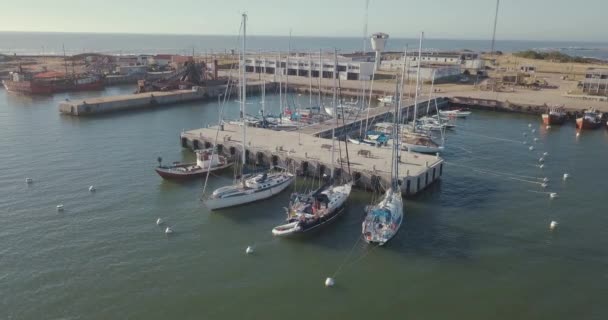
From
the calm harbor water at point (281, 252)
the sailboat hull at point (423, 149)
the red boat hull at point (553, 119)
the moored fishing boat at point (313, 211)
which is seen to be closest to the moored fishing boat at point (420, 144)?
the sailboat hull at point (423, 149)

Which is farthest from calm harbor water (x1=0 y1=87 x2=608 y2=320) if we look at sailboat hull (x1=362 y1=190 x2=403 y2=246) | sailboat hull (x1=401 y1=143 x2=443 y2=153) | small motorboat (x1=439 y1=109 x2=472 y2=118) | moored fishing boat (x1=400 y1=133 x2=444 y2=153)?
small motorboat (x1=439 y1=109 x2=472 y2=118)

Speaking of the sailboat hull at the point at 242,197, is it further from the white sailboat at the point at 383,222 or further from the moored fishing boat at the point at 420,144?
the moored fishing boat at the point at 420,144

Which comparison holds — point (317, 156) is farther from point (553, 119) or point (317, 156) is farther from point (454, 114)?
point (553, 119)

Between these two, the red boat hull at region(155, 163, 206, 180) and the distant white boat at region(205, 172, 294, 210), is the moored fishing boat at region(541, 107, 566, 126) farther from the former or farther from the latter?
the red boat hull at region(155, 163, 206, 180)

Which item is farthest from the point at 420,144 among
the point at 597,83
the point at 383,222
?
the point at 597,83

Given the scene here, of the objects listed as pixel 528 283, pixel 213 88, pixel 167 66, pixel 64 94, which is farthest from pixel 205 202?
pixel 167 66

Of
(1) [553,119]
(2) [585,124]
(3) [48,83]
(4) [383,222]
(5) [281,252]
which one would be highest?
(3) [48,83]
